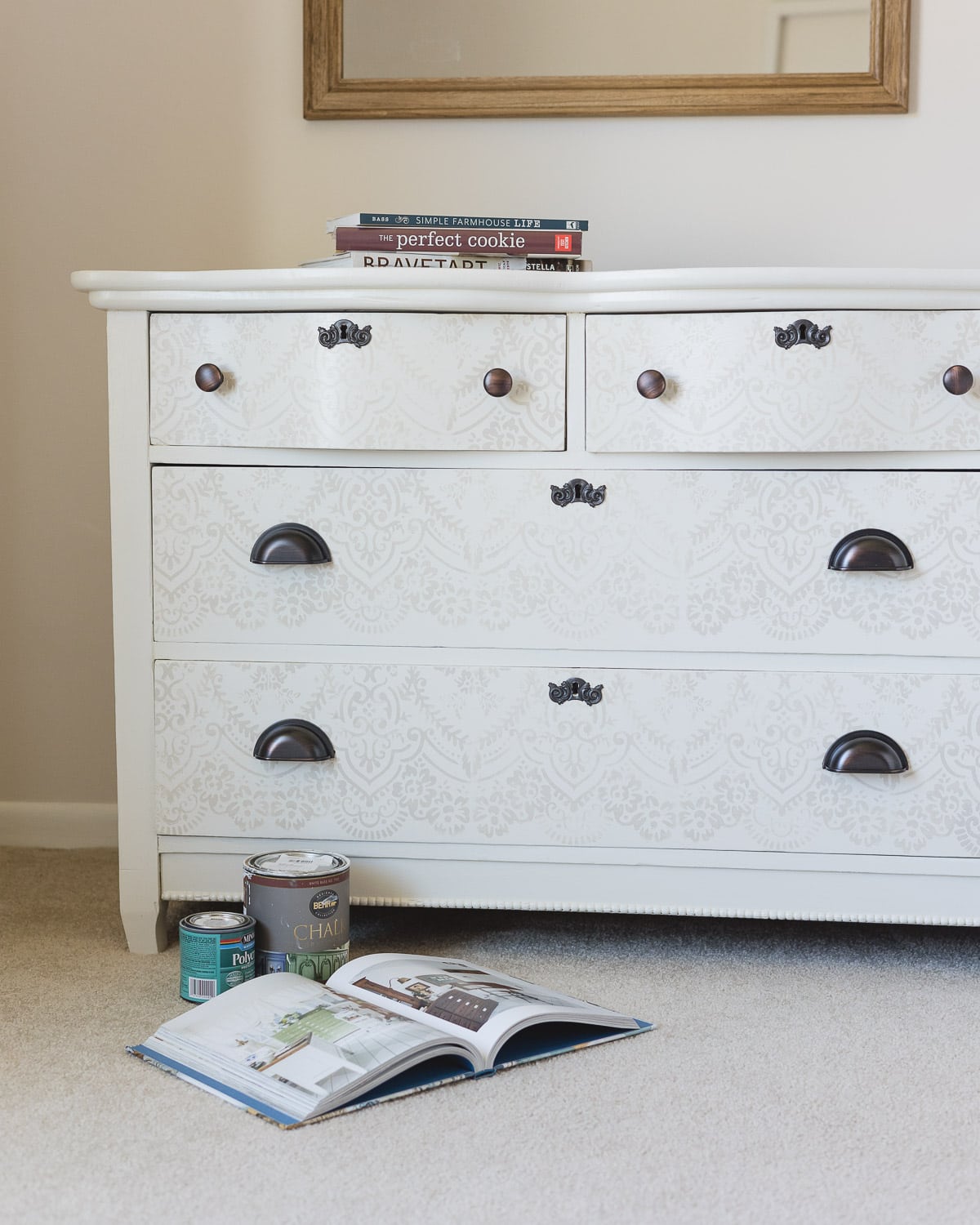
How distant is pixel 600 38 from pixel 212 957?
4.60 ft

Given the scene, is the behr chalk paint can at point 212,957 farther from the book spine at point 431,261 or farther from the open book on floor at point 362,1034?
the book spine at point 431,261

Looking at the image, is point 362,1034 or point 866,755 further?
point 866,755

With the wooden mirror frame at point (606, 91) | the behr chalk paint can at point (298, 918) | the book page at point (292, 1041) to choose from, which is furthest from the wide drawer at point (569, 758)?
the wooden mirror frame at point (606, 91)

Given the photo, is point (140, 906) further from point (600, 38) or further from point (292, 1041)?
point (600, 38)

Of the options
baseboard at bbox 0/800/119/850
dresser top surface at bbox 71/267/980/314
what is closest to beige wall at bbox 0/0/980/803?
baseboard at bbox 0/800/119/850

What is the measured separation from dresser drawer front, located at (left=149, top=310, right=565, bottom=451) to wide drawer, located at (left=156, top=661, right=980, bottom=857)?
269 mm

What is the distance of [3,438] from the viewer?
189 cm

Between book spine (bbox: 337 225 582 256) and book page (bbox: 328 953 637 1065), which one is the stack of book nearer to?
book spine (bbox: 337 225 582 256)

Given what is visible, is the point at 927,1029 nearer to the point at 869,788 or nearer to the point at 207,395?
the point at 869,788

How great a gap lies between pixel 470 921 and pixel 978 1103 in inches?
27.0

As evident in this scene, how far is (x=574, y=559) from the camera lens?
1364 millimetres

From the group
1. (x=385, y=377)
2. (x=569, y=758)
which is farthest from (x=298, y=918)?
(x=385, y=377)

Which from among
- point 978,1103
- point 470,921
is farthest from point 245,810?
point 978,1103

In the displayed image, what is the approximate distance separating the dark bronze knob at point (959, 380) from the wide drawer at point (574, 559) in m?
0.09
